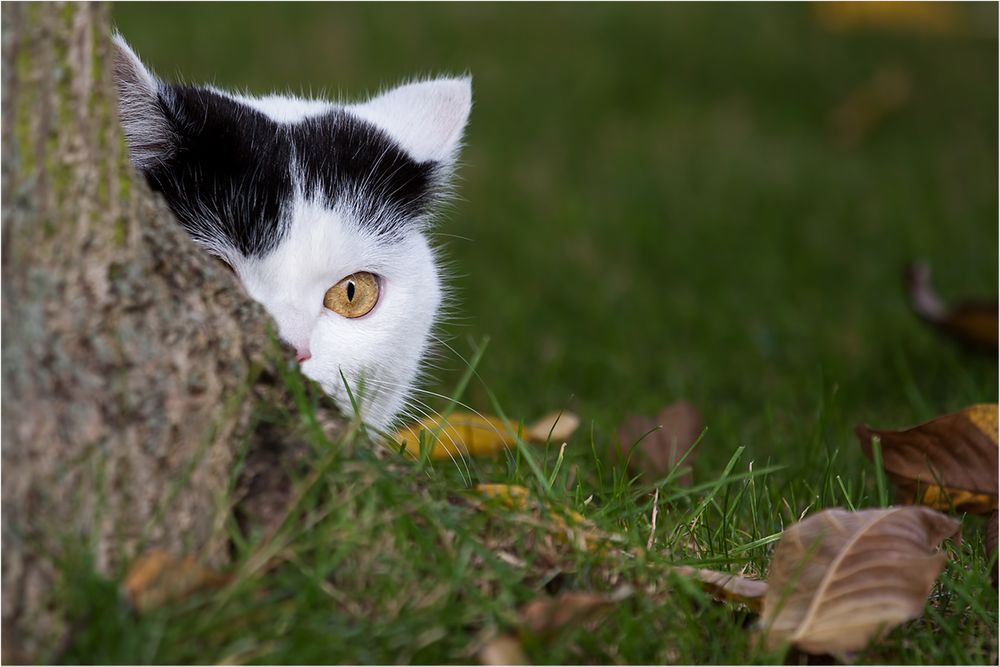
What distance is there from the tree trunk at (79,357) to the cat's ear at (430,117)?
1.17 meters

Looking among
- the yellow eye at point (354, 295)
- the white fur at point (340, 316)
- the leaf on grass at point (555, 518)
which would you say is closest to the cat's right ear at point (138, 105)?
the white fur at point (340, 316)

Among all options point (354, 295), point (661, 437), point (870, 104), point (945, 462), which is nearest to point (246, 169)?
point (354, 295)

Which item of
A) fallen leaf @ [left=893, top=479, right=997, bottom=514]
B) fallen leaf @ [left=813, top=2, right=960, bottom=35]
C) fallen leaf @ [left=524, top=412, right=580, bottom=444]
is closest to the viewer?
fallen leaf @ [left=893, top=479, right=997, bottom=514]

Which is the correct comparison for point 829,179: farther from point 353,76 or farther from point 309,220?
point 309,220

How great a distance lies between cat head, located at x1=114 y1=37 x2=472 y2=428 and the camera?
6.72 feet

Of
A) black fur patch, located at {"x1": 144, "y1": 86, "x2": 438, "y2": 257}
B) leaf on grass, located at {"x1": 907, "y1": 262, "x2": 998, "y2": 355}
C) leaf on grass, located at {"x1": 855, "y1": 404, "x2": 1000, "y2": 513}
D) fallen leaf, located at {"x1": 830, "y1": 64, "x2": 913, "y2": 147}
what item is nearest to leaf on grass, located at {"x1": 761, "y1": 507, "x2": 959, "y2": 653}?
leaf on grass, located at {"x1": 855, "y1": 404, "x2": 1000, "y2": 513}

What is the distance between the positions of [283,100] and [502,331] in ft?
5.48

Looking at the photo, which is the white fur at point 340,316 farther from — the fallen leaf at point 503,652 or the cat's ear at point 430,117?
the fallen leaf at point 503,652

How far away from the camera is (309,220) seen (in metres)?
2.11

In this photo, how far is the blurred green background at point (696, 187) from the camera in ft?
12.1

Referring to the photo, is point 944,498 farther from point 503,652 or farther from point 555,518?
point 503,652

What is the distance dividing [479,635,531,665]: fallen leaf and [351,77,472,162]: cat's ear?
1.42 m

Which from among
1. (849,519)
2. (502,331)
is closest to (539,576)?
(849,519)

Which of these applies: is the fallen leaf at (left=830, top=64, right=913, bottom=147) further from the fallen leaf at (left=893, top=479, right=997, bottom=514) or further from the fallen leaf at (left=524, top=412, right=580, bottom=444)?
the fallen leaf at (left=893, top=479, right=997, bottom=514)
